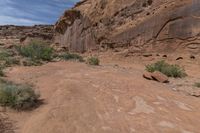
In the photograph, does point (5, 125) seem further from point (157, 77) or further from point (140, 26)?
point (140, 26)

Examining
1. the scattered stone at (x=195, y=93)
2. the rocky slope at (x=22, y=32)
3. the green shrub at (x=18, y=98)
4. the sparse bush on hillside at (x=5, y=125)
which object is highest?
the rocky slope at (x=22, y=32)

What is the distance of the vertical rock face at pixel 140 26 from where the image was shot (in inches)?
643

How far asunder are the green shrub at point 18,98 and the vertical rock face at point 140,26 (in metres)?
10.7

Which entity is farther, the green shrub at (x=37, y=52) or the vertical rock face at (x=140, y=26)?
the green shrub at (x=37, y=52)

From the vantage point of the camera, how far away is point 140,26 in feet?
66.7

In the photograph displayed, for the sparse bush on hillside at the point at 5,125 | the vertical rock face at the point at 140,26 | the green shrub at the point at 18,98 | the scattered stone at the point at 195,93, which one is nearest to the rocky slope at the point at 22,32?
the vertical rock face at the point at 140,26

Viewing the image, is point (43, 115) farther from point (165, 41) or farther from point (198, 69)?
point (165, 41)

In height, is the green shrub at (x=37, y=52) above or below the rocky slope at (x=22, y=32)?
below

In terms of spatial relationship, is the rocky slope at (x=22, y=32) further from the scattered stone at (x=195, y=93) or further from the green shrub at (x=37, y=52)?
the scattered stone at (x=195, y=93)

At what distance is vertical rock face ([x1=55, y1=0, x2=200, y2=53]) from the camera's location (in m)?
16.3

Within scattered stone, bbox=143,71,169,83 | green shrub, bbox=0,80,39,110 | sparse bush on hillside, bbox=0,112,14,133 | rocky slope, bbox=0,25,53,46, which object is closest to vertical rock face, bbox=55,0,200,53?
scattered stone, bbox=143,71,169,83

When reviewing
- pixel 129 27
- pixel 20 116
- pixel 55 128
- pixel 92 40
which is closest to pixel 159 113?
pixel 55 128

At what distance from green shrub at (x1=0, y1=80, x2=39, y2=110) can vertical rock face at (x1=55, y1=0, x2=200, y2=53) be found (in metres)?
10.7

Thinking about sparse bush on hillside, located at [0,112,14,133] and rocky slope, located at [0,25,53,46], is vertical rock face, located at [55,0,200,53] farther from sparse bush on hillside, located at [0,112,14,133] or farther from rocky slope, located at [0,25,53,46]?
rocky slope, located at [0,25,53,46]
